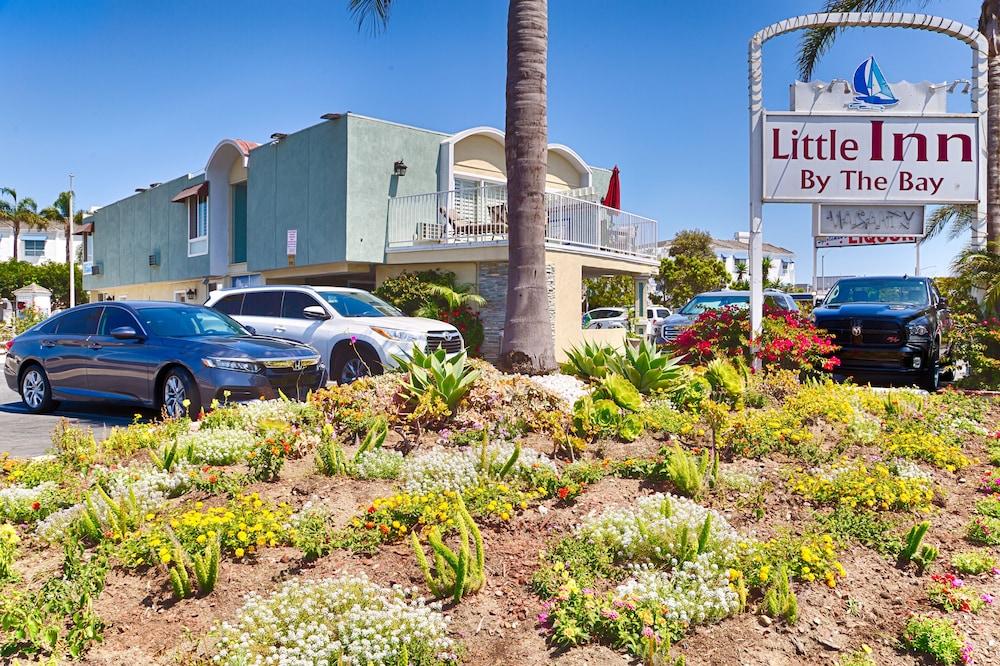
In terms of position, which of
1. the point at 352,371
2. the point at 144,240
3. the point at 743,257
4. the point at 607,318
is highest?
the point at 743,257

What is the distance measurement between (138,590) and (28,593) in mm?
516

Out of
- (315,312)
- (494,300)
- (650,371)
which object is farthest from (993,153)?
(315,312)

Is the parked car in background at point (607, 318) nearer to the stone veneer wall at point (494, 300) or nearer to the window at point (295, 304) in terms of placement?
the stone veneer wall at point (494, 300)

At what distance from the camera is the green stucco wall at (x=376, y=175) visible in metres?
19.1

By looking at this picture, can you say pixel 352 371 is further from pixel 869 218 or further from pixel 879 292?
pixel 879 292

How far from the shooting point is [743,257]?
7238 cm

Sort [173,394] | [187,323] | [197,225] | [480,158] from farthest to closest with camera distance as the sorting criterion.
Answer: [197,225] → [480,158] → [187,323] → [173,394]

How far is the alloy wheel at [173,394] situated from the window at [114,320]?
1.21 meters

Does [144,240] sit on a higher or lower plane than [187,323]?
higher

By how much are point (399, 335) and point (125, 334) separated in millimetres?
3852

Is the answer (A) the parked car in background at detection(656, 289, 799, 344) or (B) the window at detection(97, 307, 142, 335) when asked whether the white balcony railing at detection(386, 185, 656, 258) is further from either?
(B) the window at detection(97, 307, 142, 335)

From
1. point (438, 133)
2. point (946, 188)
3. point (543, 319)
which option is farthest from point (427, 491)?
point (438, 133)

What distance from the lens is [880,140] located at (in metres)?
10.5

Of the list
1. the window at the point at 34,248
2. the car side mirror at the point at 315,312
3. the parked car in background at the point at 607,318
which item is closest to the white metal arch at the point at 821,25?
the car side mirror at the point at 315,312
